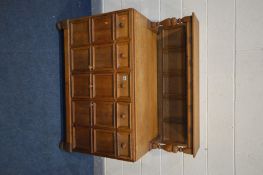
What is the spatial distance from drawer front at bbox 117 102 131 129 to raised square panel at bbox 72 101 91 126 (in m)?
0.25

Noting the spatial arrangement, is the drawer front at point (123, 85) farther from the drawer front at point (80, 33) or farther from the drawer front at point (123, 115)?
the drawer front at point (80, 33)

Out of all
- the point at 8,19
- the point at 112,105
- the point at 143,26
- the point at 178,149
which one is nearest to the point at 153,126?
the point at 178,149

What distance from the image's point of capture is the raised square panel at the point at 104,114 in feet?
4.86

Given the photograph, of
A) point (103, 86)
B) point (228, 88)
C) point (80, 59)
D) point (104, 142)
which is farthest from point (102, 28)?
point (228, 88)

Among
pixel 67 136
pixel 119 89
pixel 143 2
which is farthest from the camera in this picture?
pixel 143 2

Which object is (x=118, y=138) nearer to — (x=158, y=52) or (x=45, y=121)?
(x=45, y=121)

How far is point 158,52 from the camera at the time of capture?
171cm

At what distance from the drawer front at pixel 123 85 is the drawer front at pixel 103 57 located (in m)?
0.09

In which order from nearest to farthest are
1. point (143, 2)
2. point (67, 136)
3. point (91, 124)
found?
point (91, 124) < point (67, 136) < point (143, 2)

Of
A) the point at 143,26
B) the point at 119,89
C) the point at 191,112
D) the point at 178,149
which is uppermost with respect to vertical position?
the point at 143,26

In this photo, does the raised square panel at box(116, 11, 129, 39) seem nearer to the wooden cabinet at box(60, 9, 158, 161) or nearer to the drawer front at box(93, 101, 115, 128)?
the wooden cabinet at box(60, 9, 158, 161)

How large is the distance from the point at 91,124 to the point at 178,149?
63 centimetres

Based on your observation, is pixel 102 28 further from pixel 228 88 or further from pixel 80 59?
pixel 228 88

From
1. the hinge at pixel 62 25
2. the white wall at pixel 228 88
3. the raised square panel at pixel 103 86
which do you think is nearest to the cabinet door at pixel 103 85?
the raised square panel at pixel 103 86
